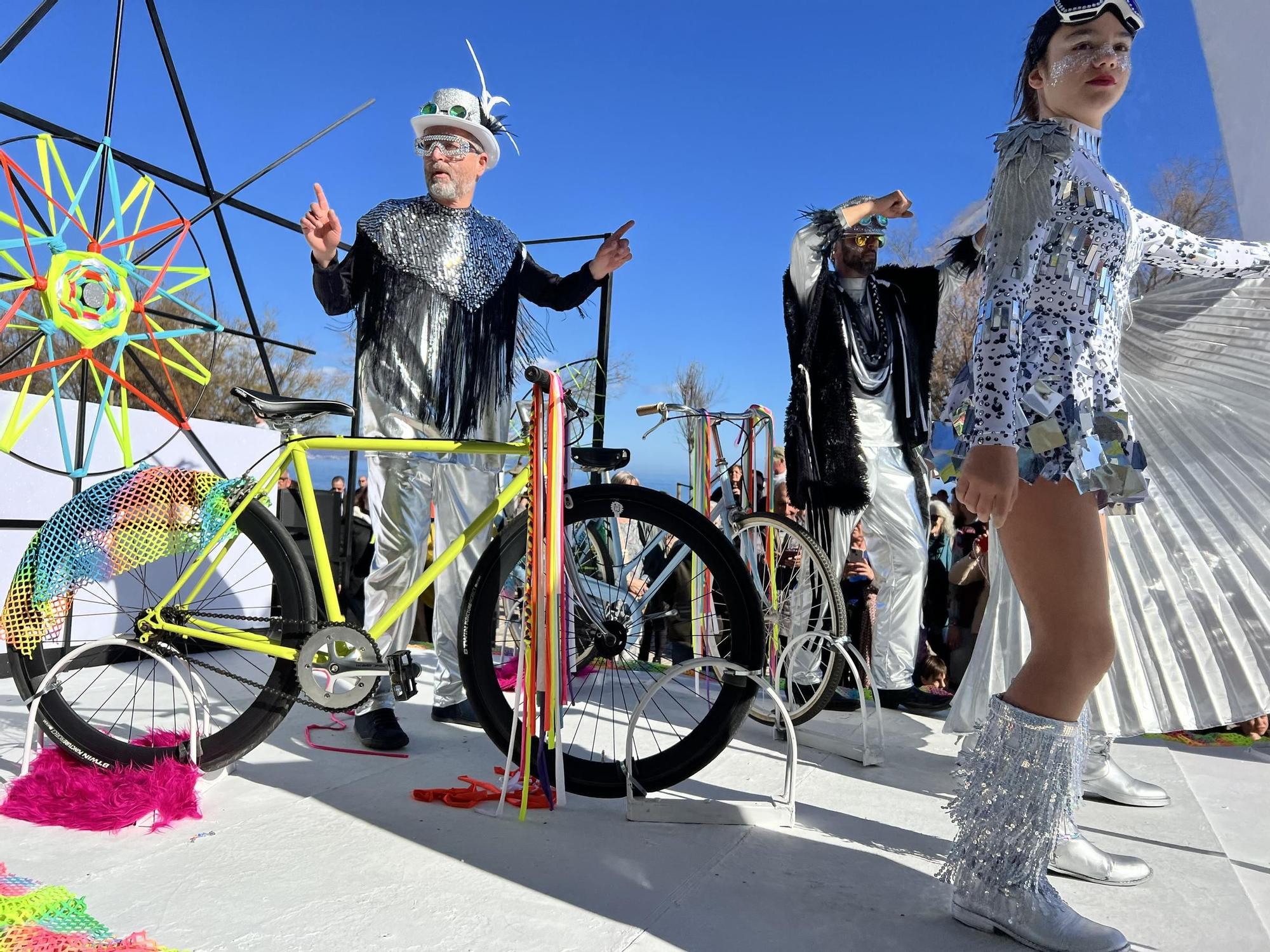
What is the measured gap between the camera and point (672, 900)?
160cm

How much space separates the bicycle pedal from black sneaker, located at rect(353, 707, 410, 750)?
259mm

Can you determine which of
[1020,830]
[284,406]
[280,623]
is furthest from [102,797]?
[1020,830]

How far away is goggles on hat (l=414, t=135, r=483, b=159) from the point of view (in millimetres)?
2850

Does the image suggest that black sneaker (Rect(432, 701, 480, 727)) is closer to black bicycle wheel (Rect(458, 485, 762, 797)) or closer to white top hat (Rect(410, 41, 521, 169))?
black bicycle wheel (Rect(458, 485, 762, 797))

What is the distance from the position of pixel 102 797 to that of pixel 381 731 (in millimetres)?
746

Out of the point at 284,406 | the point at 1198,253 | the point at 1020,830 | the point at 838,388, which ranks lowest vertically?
the point at 1020,830

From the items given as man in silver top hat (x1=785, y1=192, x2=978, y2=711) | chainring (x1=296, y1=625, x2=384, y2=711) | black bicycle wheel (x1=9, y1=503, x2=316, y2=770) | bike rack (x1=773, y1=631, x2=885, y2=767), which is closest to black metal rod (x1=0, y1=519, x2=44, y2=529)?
black bicycle wheel (x1=9, y1=503, x2=316, y2=770)

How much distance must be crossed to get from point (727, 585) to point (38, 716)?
1722 mm

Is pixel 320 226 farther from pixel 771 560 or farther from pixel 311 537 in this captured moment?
pixel 771 560

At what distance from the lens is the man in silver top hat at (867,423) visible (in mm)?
3209

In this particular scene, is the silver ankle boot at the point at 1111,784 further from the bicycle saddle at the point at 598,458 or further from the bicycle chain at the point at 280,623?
the bicycle chain at the point at 280,623

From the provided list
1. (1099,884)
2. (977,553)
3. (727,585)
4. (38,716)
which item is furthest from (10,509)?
(977,553)

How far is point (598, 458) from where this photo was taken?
2.30 metres

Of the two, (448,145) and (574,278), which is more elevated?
(448,145)
